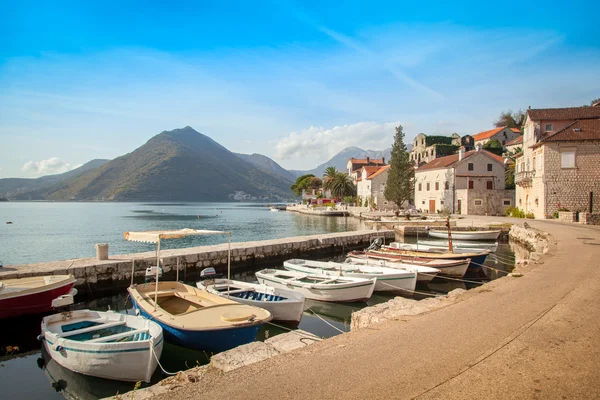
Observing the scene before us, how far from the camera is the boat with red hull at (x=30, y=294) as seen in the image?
460 inches

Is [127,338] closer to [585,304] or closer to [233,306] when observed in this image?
[233,306]

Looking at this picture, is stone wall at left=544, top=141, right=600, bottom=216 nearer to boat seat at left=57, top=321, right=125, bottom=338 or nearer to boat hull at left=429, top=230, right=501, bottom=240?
boat hull at left=429, top=230, right=501, bottom=240

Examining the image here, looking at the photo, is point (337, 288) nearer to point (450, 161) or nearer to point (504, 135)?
point (450, 161)

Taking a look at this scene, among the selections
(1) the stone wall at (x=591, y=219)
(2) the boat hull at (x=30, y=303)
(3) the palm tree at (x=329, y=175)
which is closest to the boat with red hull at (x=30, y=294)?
(2) the boat hull at (x=30, y=303)

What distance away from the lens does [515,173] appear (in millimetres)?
45438

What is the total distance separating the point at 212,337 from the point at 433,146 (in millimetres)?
80838

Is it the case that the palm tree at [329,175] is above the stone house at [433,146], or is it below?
below

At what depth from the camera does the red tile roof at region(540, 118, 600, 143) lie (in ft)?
119

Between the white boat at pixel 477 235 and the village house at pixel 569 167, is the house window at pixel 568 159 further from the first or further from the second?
the white boat at pixel 477 235

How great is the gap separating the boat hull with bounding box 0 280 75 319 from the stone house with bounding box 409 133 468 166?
77.8 m

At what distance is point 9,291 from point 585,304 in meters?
16.1

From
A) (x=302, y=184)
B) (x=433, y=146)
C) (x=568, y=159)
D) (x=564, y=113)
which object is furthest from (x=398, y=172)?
(x=302, y=184)

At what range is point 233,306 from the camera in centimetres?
1013

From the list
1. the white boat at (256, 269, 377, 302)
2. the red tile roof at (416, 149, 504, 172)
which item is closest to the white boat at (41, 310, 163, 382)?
the white boat at (256, 269, 377, 302)
